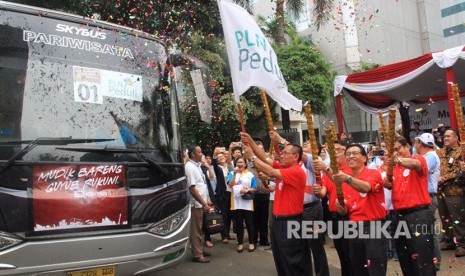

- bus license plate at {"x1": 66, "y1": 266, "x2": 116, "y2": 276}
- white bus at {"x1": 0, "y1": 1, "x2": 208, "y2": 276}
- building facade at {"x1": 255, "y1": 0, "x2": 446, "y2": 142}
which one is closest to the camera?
white bus at {"x1": 0, "y1": 1, "x2": 208, "y2": 276}

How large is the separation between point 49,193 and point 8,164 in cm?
40

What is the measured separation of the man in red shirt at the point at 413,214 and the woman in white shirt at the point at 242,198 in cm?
319

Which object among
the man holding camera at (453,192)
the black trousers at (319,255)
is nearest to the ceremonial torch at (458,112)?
the black trousers at (319,255)

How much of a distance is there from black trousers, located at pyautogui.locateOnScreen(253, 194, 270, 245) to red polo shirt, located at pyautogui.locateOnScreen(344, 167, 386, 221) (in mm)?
3655

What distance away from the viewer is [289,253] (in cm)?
438

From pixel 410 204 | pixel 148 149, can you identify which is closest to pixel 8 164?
pixel 148 149

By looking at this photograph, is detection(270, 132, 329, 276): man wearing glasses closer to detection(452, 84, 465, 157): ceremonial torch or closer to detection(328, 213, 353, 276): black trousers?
detection(328, 213, 353, 276): black trousers

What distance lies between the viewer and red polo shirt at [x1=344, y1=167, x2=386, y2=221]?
398 centimetres

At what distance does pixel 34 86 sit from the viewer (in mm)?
3818

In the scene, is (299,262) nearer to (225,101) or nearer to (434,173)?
(434,173)

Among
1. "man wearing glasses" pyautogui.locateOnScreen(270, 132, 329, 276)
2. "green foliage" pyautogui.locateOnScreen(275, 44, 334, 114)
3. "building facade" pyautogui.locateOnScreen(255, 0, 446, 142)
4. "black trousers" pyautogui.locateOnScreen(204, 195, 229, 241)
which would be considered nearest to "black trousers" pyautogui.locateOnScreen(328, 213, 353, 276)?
"man wearing glasses" pyautogui.locateOnScreen(270, 132, 329, 276)

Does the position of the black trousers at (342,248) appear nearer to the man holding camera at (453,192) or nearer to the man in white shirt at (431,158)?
the man in white shirt at (431,158)

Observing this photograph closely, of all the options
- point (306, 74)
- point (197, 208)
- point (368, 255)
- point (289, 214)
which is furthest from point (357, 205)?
point (306, 74)

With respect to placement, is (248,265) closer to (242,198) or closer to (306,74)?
(242,198)
